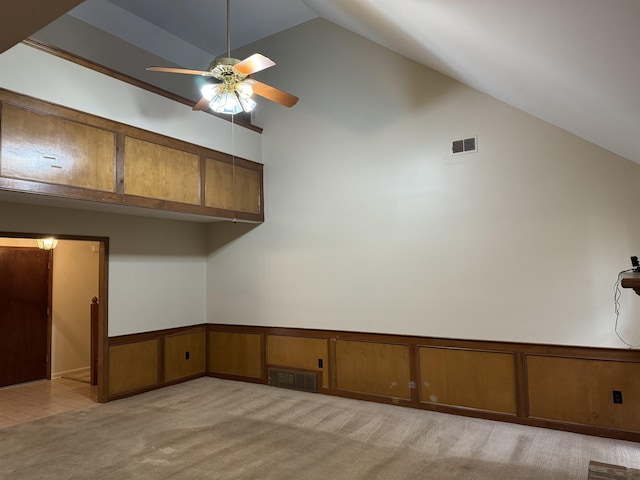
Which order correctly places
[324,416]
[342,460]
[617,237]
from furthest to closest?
[324,416] → [617,237] → [342,460]

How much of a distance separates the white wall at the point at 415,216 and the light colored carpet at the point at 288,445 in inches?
37.6

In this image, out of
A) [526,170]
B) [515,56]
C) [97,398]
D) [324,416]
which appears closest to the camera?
[515,56]

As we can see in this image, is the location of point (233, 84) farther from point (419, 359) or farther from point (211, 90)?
point (419, 359)

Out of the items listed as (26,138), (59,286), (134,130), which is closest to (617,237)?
(134,130)

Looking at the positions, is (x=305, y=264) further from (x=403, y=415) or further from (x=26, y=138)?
(x=26, y=138)

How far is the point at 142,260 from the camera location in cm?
566

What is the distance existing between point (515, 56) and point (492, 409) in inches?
133

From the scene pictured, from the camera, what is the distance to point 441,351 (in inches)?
182

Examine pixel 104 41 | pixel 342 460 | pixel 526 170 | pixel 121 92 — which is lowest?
pixel 342 460

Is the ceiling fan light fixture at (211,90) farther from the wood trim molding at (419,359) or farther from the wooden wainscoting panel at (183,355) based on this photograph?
the wooden wainscoting panel at (183,355)

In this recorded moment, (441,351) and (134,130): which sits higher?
(134,130)

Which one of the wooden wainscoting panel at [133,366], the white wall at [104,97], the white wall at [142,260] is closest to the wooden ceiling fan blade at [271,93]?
the white wall at [104,97]

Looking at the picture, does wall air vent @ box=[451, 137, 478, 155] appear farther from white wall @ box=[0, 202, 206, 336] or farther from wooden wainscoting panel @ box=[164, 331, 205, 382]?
wooden wainscoting panel @ box=[164, 331, 205, 382]

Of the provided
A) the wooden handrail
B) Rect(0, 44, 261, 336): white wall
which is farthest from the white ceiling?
the wooden handrail
